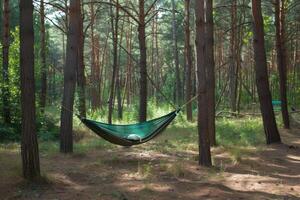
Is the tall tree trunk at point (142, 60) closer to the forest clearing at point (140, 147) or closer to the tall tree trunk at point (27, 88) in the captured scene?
the forest clearing at point (140, 147)

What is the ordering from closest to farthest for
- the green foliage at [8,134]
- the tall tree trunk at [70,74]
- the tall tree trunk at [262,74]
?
the tall tree trunk at [70,74] < the tall tree trunk at [262,74] < the green foliage at [8,134]

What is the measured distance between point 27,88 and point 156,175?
237cm

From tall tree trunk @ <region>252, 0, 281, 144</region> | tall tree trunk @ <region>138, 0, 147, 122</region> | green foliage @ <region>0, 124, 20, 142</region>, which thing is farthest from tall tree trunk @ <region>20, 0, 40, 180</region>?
tall tree trunk @ <region>138, 0, 147, 122</region>

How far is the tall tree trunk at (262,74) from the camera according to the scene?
32.3 ft

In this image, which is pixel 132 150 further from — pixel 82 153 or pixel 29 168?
pixel 29 168

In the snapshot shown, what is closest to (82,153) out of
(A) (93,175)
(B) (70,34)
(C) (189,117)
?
(A) (93,175)

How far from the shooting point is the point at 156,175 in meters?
6.64

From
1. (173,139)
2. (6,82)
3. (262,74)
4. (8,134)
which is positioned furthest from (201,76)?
(6,82)

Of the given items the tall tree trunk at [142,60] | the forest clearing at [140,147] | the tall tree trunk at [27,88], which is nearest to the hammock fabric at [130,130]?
the forest clearing at [140,147]

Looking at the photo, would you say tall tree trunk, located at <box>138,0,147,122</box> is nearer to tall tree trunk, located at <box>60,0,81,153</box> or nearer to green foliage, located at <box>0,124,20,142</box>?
green foliage, located at <box>0,124,20,142</box>

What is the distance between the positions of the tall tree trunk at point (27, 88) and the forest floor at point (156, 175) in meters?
0.40

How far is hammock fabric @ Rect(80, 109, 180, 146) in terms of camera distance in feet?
25.3

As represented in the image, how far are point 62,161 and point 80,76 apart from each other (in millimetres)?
7385

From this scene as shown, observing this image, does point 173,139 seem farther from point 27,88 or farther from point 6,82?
point 27,88
